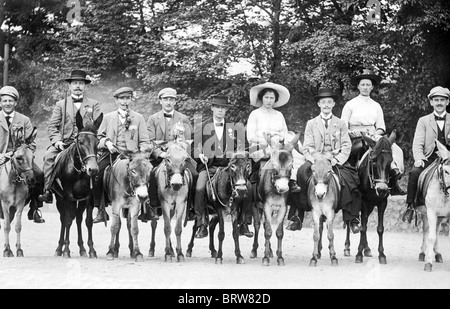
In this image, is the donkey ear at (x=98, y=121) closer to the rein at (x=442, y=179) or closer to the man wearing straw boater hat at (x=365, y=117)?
the man wearing straw boater hat at (x=365, y=117)

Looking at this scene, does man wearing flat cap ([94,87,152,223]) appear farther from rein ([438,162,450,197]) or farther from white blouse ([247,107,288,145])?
rein ([438,162,450,197])

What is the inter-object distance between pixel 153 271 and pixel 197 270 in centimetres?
69

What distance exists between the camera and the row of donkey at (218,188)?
11398mm

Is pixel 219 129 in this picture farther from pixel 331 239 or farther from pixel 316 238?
pixel 331 239

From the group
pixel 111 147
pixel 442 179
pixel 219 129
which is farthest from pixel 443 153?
pixel 111 147

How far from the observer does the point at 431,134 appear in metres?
12.6

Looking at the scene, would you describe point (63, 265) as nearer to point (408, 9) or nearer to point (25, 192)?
point (25, 192)

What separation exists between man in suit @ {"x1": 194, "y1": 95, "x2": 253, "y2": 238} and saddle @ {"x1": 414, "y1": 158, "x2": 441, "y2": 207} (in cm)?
303

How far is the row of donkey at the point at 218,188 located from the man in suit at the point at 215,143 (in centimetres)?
28

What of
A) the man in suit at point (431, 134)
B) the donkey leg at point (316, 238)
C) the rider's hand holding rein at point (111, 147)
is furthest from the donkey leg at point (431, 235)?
the rider's hand holding rein at point (111, 147)

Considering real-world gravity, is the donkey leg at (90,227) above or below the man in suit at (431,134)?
below

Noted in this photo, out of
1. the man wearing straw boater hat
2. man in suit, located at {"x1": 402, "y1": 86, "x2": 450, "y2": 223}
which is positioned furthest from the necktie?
man in suit, located at {"x1": 402, "y1": 86, "x2": 450, "y2": 223}

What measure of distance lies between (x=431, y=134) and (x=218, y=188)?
158 inches
